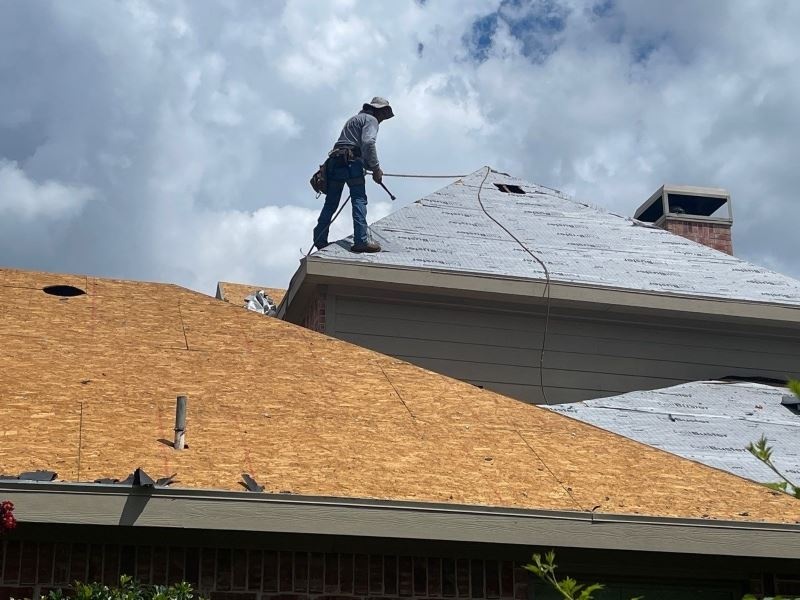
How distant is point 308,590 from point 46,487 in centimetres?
161

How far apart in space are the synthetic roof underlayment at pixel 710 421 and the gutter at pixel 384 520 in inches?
86.5

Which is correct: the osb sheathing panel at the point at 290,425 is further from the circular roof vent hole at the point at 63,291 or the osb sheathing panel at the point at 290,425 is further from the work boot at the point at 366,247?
the work boot at the point at 366,247

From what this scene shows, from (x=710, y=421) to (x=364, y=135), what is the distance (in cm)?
515

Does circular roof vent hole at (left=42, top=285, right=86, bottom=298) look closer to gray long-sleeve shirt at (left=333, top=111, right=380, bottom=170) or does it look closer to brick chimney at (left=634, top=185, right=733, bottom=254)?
gray long-sleeve shirt at (left=333, top=111, right=380, bottom=170)

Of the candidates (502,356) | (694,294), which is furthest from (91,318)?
(694,294)

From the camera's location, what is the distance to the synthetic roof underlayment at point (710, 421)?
31.5 ft

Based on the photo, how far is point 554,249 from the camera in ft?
44.3

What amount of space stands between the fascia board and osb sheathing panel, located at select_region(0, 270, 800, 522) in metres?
1.96

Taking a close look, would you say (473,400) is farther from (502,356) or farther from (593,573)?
(502,356)

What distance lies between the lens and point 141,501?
599 cm

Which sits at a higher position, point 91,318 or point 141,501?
point 91,318

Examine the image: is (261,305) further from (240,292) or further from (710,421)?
(710,421)

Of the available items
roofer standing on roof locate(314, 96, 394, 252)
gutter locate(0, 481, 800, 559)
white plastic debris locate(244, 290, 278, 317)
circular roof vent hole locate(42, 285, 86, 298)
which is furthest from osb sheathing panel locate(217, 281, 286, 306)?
gutter locate(0, 481, 800, 559)

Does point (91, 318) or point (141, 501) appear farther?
point (91, 318)
